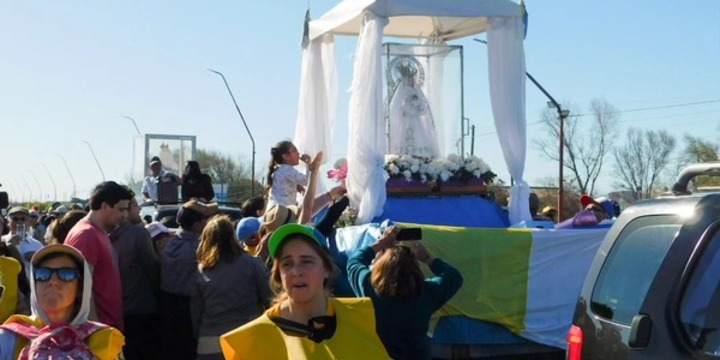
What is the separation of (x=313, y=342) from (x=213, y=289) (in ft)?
11.3

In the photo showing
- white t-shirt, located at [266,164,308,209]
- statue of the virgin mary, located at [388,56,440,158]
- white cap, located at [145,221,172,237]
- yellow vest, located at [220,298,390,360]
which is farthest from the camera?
statue of the virgin mary, located at [388,56,440,158]

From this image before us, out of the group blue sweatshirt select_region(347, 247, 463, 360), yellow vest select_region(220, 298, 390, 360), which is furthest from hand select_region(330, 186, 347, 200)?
yellow vest select_region(220, 298, 390, 360)

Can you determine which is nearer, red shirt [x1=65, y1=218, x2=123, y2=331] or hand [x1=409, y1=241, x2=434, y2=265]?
hand [x1=409, y1=241, x2=434, y2=265]

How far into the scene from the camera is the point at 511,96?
12320mm

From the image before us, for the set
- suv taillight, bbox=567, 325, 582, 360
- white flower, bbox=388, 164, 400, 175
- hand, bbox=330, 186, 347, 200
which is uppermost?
white flower, bbox=388, 164, 400, 175

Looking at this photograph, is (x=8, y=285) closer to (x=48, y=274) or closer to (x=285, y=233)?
(x=48, y=274)

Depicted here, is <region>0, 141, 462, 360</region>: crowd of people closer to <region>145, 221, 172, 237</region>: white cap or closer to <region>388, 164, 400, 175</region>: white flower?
<region>145, 221, 172, 237</region>: white cap

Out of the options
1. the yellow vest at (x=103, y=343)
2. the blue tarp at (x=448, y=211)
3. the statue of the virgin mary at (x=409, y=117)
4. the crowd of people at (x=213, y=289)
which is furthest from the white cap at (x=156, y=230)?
the yellow vest at (x=103, y=343)

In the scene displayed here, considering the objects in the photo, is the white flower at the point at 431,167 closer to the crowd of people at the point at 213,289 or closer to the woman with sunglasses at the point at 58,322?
the crowd of people at the point at 213,289

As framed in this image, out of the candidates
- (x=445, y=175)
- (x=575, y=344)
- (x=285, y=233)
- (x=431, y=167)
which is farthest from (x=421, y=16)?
(x=285, y=233)

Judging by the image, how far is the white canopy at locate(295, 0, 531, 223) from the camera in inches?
451

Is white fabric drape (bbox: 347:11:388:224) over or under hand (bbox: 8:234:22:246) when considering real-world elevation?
over

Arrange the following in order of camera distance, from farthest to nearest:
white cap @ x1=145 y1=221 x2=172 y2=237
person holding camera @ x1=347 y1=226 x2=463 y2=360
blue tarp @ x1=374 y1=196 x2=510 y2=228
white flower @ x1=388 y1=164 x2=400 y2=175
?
white flower @ x1=388 y1=164 x2=400 y2=175 → blue tarp @ x1=374 y1=196 x2=510 y2=228 → white cap @ x1=145 y1=221 x2=172 y2=237 → person holding camera @ x1=347 y1=226 x2=463 y2=360

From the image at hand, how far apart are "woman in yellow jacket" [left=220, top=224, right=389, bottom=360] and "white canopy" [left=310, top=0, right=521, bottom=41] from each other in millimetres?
8008
